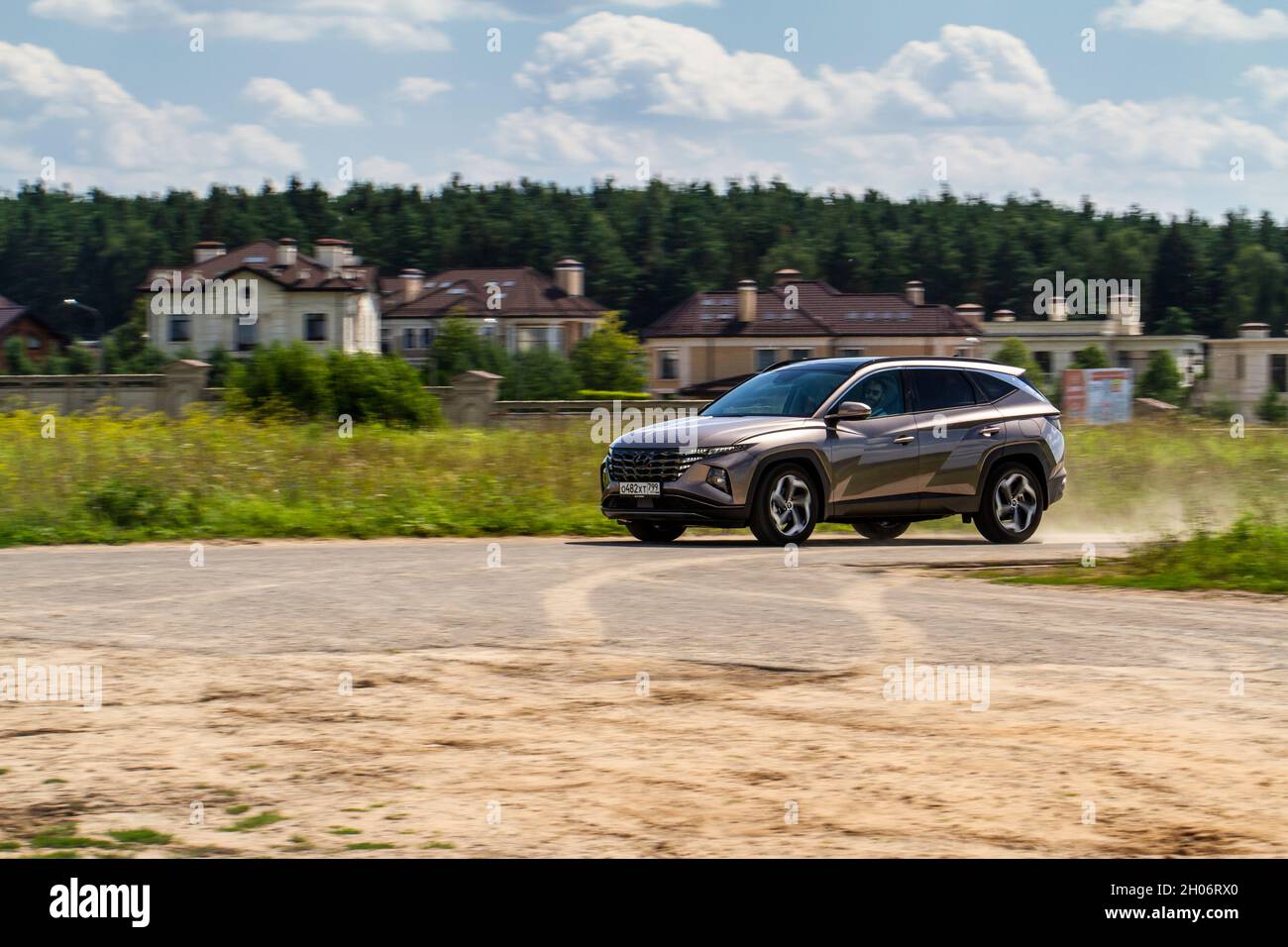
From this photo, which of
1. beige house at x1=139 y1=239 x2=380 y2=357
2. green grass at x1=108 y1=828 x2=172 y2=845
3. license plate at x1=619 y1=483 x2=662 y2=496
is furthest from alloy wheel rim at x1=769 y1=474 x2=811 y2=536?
beige house at x1=139 y1=239 x2=380 y2=357

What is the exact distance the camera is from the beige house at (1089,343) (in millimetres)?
96375

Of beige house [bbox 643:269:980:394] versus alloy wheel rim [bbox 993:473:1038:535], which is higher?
beige house [bbox 643:269:980:394]

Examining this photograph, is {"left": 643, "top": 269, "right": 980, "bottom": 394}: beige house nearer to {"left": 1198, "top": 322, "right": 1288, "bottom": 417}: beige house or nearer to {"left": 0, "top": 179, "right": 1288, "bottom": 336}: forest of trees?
{"left": 1198, "top": 322, "right": 1288, "bottom": 417}: beige house

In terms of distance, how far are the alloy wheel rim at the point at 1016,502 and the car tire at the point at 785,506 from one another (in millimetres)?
2192

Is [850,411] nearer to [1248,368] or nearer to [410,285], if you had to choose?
[1248,368]

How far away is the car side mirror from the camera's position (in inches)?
586

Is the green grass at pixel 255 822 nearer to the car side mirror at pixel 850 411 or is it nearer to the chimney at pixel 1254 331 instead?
the car side mirror at pixel 850 411

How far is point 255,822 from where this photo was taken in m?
5.05

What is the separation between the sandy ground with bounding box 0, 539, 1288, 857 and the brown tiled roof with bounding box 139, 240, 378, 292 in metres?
83.4

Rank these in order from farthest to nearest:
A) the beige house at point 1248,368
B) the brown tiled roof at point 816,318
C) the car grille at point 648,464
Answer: the brown tiled roof at point 816,318
the beige house at point 1248,368
the car grille at point 648,464

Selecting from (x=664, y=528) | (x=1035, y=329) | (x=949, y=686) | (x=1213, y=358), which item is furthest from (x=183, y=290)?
(x=949, y=686)

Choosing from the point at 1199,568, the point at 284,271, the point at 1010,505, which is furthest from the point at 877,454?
the point at 284,271

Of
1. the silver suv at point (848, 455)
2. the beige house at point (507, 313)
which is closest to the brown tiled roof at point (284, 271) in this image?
the beige house at point (507, 313)
